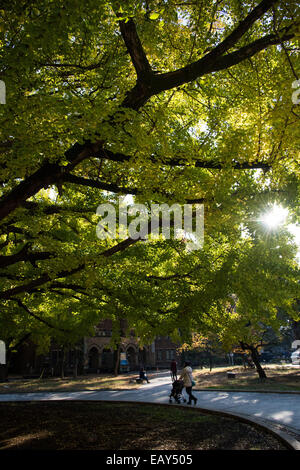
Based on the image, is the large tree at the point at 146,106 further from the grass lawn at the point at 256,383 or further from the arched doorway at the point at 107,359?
the arched doorway at the point at 107,359

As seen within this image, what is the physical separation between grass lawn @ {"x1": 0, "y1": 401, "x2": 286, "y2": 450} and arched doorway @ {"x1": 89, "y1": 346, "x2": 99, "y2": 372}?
34029 mm

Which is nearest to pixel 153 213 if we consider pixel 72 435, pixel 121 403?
pixel 72 435

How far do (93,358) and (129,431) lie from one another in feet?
130

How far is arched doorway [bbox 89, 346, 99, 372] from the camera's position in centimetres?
4492

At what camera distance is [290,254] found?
12.6 m

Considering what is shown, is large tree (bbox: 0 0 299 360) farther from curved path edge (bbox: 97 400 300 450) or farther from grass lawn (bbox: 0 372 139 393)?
grass lawn (bbox: 0 372 139 393)

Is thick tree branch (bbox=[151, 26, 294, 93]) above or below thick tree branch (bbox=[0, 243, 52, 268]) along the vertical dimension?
above

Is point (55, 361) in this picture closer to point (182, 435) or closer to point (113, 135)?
point (182, 435)

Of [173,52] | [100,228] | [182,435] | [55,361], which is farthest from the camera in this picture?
[55,361]

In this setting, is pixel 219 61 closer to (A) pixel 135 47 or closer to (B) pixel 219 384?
(A) pixel 135 47

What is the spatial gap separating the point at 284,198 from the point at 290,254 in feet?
20.0

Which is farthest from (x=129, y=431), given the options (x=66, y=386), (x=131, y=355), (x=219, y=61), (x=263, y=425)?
(x=131, y=355)

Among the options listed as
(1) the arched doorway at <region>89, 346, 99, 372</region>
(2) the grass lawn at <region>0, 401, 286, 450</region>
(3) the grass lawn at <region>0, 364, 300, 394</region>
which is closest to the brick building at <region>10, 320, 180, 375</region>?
(1) the arched doorway at <region>89, 346, 99, 372</region>

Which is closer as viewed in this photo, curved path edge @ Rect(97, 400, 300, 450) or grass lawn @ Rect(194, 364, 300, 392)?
curved path edge @ Rect(97, 400, 300, 450)
